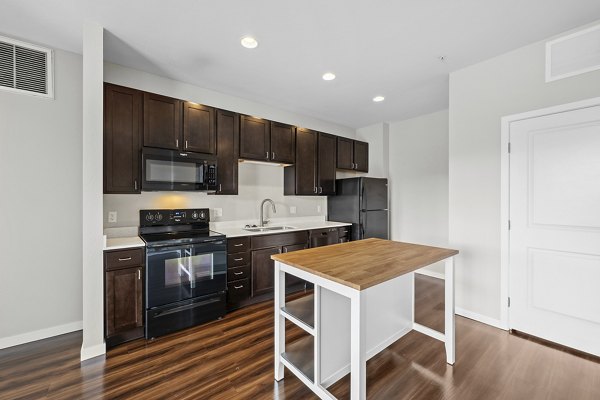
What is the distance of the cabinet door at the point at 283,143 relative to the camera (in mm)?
3752

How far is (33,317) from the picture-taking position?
7.93 feet

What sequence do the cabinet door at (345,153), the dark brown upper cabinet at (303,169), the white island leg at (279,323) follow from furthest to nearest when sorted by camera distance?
the cabinet door at (345,153)
the dark brown upper cabinet at (303,169)
the white island leg at (279,323)

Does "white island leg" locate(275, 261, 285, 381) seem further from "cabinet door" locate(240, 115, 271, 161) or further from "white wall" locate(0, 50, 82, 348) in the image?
"white wall" locate(0, 50, 82, 348)

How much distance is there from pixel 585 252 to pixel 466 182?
1.09 m

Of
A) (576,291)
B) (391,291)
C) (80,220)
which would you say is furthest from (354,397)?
(80,220)

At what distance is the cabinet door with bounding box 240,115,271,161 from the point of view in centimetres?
345

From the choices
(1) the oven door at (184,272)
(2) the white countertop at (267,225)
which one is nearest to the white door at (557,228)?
(2) the white countertop at (267,225)

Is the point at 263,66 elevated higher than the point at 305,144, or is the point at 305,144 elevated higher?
the point at 263,66

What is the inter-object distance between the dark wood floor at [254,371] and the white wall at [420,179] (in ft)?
6.68

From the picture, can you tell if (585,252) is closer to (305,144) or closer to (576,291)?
(576,291)

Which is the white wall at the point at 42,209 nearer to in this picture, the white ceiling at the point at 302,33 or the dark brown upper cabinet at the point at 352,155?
the white ceiling at the point at 302,33

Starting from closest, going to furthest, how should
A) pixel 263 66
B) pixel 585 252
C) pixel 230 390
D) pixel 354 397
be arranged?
pixel 354 397 < pixel 230 390 < pixel 585 252 < pixel 263 66

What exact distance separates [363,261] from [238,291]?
1.91 metres

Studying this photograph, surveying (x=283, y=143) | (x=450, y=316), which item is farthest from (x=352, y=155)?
(x=450, y=316)
